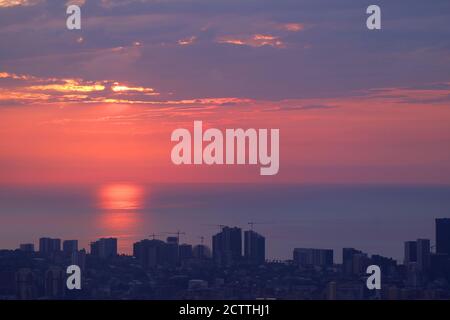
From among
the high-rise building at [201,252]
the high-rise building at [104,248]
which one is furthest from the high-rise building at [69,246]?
the high-rise building at [201,252]

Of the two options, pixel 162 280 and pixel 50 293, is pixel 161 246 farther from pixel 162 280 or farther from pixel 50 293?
pixel 50 293

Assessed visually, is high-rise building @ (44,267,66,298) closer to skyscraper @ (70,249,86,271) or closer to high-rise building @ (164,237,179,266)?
skyscraper @ (70,249,86,271)

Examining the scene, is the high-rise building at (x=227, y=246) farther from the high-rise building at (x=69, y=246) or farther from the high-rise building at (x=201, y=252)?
the high-rise building at (x=69, y=246)

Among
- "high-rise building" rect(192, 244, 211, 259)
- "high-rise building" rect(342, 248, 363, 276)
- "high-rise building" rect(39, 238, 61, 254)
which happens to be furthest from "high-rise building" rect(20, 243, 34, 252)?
"high-rise building" rect(342, 248, 363, 276)

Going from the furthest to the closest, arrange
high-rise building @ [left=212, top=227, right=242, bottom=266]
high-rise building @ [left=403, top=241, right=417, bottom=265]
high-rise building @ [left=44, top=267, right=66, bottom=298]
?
high-rise building @ [left=212, top=227, right=242, bottom=266] < high-rise building @ [left=403, top=241, right=417, bottom=265] < high-rise building @ [left=44, top=267, right=66, bottom=298]
